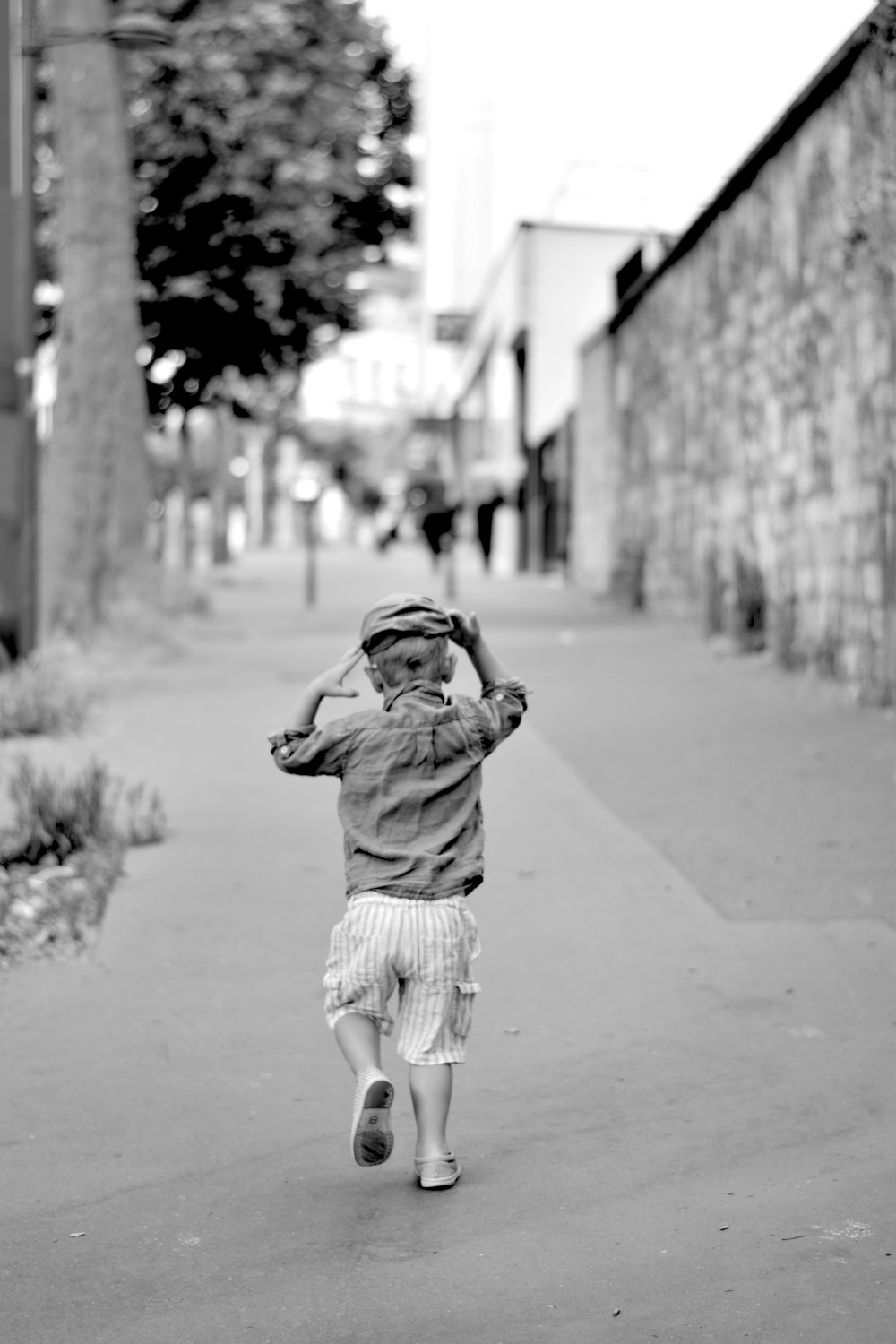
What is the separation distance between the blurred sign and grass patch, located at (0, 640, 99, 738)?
4863 centimetres

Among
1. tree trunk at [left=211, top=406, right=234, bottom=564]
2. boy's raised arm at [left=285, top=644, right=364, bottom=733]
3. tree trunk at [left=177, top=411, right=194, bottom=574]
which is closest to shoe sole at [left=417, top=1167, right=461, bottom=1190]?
boy's raised arm at [left=285, top=644, right=364, bottom=733]

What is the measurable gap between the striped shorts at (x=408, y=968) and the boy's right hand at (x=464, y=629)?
58 centimetres

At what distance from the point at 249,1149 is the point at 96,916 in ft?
8.07

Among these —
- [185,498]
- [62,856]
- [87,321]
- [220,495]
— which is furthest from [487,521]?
[62,856]

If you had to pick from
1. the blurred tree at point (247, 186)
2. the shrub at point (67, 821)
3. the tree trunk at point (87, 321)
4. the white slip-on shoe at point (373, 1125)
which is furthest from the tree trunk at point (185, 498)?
the white slip-on shoe at point (373, 1125)

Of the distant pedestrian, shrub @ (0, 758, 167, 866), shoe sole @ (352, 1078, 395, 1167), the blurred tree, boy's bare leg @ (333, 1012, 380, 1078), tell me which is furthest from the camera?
the distant pedestrian

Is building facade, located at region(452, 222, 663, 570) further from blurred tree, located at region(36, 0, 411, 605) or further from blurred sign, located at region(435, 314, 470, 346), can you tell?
blurred sign, located at region(435, 314, 470, 346)

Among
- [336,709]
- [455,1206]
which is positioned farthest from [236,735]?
[455,1206]

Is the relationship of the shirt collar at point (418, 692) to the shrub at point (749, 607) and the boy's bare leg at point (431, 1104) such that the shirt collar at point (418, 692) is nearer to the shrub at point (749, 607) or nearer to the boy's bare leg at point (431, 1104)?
the boy's bare leg at point (431, 1104)

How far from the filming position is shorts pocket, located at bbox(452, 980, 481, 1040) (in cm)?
430

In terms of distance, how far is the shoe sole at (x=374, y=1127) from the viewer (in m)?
Answer: 4.04

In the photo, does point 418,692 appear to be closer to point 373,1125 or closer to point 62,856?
point 373,1125

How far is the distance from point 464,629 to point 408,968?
739 mm

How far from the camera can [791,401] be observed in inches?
526
